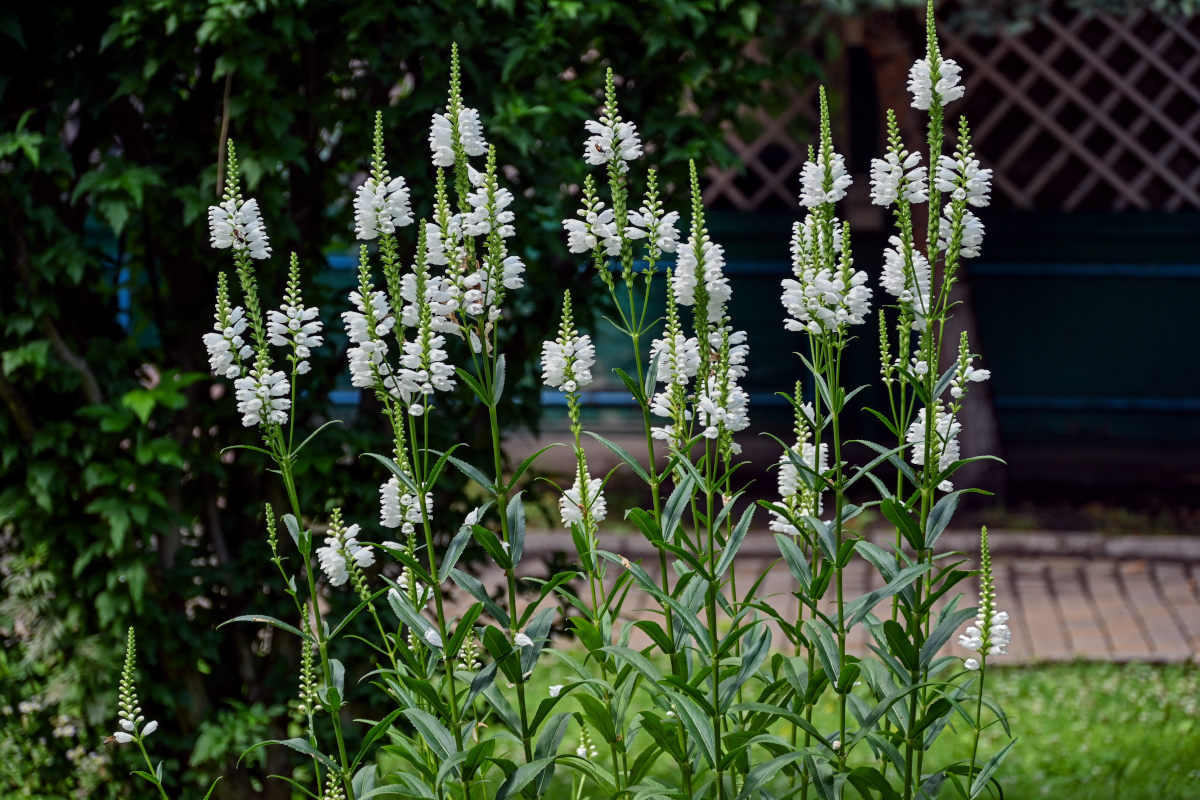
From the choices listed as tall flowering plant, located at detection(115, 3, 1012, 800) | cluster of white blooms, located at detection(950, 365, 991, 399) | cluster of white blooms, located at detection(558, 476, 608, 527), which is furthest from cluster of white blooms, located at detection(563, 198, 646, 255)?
cluster of white blooms, located at detection(950, 365, 991, 399)

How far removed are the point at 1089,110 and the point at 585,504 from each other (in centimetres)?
672

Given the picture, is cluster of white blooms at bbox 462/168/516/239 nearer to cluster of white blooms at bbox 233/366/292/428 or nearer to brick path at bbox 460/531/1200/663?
cluster of white blooms at bbox 233/366/292/428

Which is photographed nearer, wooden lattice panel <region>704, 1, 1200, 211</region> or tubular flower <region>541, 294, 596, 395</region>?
tubular flower <region>541, 294, 596, 395</region>

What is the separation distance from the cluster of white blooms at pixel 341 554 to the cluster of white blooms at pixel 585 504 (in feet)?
1.18

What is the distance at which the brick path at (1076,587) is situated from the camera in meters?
5.70

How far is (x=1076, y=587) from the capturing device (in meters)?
6.53

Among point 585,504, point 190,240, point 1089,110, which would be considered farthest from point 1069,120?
point 585,504

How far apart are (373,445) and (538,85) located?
1021mm

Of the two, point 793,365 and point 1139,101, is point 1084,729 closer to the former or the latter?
point 793,365

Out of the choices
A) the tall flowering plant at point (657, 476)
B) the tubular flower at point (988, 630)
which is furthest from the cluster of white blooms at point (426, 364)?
the tubular flower at point (988, 630)

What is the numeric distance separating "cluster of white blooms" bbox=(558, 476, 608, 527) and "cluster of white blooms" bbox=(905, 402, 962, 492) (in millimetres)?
553

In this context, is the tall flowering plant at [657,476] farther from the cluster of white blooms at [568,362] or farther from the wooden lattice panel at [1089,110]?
the wooden lattice panel at [1089,110]

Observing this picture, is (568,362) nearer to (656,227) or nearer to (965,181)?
(656,227)

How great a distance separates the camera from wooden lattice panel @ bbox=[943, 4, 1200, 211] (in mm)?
8133
